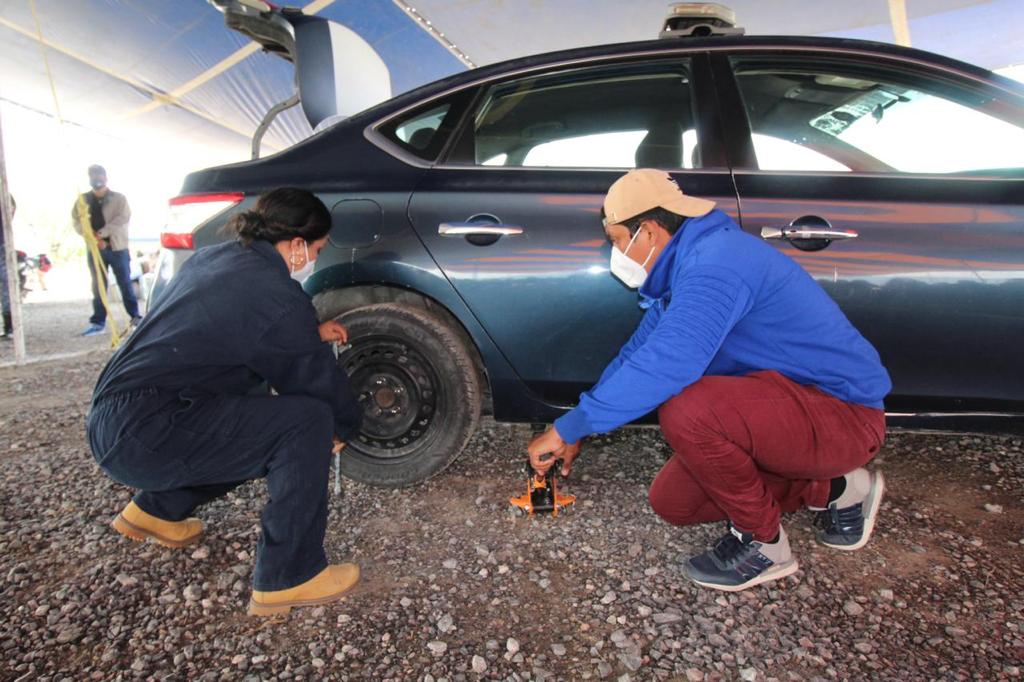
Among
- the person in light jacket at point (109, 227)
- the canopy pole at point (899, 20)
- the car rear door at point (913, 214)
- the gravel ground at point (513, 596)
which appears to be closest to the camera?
the gravel ground at point (513, 596)

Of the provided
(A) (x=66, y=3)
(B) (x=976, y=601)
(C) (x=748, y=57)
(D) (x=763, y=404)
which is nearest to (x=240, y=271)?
(D) (x=763, y=404)

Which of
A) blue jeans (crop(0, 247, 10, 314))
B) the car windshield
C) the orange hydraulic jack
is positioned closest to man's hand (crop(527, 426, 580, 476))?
the orange hydraulic jack

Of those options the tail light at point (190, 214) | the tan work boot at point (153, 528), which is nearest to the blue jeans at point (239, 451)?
the tan work boot at point (153, 528)

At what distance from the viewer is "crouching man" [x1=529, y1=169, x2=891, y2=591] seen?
4.66 feet

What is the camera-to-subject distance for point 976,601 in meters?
1.59

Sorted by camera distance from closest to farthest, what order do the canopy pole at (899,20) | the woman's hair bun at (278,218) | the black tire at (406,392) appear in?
the woman's hair bun at (278,218) → the black tire at (406,392) → the canopy pole at (899,20)

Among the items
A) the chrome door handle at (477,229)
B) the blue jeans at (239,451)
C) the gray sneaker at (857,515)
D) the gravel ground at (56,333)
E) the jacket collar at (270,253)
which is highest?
the chrome door handle at (477,229)

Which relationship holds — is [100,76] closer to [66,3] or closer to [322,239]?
[66,3]

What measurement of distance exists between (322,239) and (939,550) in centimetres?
209

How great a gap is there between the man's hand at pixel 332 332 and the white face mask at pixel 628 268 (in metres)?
0.89

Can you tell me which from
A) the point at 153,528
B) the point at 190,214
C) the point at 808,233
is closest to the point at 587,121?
the point at 808,233

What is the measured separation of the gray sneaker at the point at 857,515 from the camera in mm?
1826

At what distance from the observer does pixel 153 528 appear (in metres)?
1.83

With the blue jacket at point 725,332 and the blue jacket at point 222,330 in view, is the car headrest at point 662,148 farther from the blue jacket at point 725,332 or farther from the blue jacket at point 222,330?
the blue jacket at point 222,330
